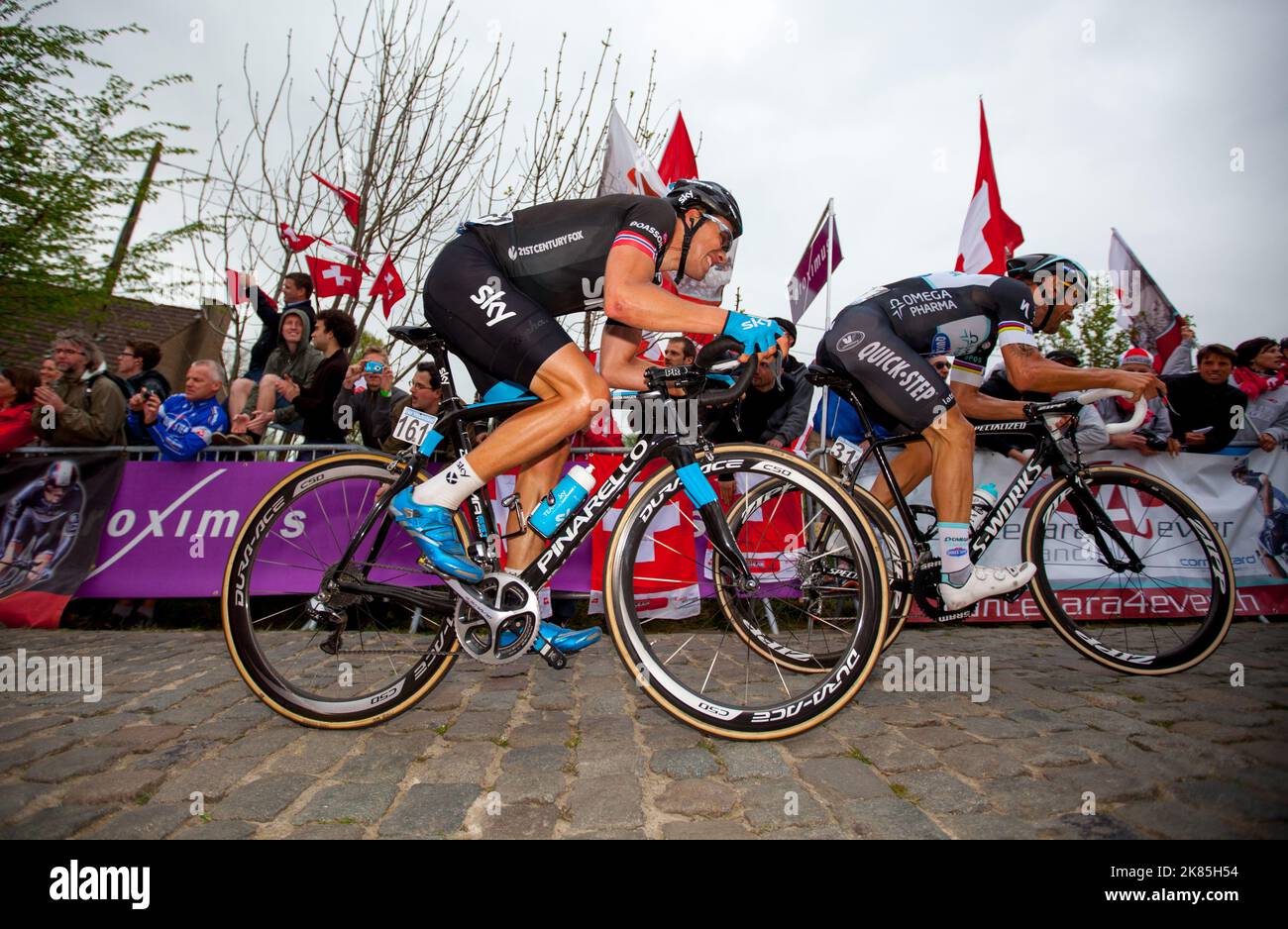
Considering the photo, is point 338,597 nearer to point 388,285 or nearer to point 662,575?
point 662,575

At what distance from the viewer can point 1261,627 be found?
5340 mm

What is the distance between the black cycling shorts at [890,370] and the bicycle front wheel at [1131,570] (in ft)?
3.04

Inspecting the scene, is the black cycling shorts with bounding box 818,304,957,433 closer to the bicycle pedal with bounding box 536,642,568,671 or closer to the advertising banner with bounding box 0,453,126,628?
the bicycle pedal with bounding box 536,642,568,671

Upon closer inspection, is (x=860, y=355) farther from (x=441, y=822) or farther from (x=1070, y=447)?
(x=441, y=822)

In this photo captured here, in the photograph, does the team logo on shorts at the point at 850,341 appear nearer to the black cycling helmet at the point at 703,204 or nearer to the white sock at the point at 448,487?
the black cycling helmet at the point at 703,204

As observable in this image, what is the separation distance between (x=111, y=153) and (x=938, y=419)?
453 inches

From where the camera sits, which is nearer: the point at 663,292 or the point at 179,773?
the point at 179,773

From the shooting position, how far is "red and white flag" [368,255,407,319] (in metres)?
8.42

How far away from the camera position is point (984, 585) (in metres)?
3.35

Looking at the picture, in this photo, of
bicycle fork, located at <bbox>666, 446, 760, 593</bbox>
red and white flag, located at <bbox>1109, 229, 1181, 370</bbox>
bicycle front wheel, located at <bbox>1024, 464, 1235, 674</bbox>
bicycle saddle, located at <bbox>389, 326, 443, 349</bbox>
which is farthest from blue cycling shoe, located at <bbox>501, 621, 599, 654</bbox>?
red and white flag, located at <bbox>1109, 229, 1181, 370</bbox>

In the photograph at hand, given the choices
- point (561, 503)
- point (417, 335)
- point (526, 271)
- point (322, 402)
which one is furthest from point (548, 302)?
point (322, 402)

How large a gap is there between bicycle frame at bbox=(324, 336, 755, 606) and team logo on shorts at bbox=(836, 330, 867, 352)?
145 cm
